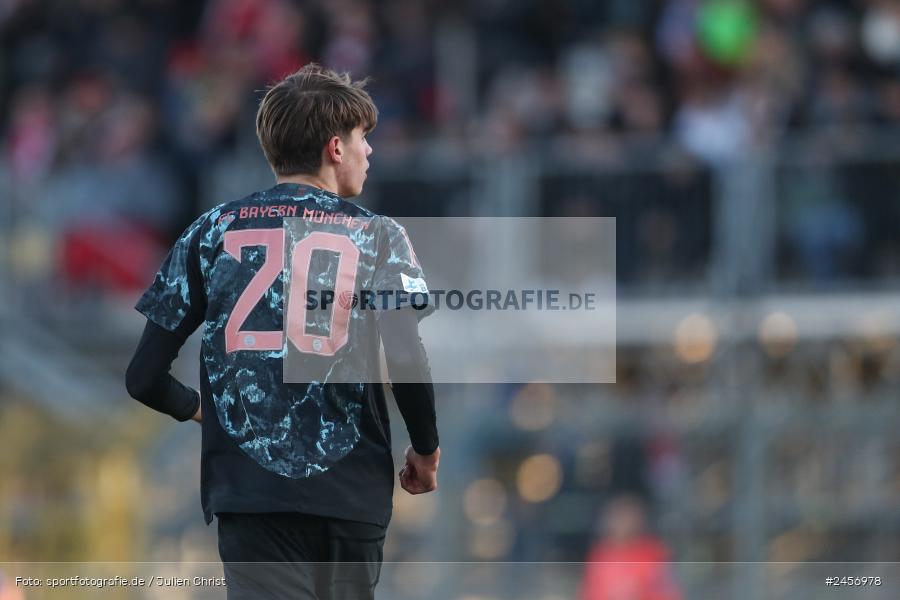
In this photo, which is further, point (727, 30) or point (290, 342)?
point (727, 30)

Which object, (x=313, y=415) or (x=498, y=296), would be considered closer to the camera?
(x=313, y=415)

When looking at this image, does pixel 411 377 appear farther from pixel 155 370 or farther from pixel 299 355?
pixel 155 370

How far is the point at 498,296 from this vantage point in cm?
1109

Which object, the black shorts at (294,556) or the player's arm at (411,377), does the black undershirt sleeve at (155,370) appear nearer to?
the black shorts at (294,556)

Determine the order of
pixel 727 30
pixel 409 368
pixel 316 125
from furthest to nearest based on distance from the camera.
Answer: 1. pixel 727 30
2. pixel 316 125
3. pixel 409 368

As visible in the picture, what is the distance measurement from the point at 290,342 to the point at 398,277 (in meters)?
0.35

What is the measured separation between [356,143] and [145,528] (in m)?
7.37

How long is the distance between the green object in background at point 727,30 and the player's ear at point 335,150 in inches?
298

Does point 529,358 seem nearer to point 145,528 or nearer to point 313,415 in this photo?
point 145,528

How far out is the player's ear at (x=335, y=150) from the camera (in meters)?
4.56

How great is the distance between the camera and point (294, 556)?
4418 mm

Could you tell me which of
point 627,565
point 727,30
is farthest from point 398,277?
point 727,30

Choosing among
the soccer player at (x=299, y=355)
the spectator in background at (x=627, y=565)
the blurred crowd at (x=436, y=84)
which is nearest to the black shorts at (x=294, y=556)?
the soccer player at (x=299, y=355)

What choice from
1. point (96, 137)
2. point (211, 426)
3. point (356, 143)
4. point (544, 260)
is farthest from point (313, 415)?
point (96, 137)
